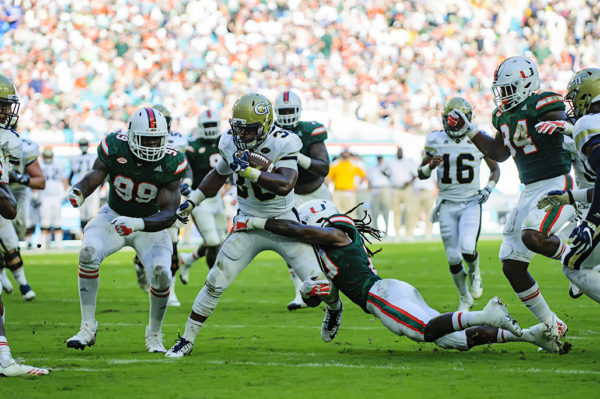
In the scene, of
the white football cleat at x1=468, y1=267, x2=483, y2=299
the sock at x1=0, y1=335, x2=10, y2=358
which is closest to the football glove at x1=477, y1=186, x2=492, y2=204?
the white football cleat at x1=468, y1=267, x2=483, y2=299

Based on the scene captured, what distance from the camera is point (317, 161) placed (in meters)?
7.87

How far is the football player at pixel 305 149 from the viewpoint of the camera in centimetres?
787

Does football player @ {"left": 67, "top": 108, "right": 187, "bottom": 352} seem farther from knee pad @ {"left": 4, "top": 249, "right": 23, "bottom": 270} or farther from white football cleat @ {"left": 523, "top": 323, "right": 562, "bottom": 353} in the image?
knee pad @ {"left": 4, "top": 249, "right": 23, "bottom": 270}

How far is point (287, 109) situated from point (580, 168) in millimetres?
2632

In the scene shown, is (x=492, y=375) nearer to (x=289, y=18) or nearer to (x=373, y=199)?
(x=373, y=199)

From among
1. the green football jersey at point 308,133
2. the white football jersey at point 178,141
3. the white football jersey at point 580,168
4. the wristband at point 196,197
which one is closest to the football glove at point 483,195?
the white football jersey at point 580,168

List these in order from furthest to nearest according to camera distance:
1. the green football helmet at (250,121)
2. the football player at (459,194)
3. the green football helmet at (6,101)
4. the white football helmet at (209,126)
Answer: the white football helmet at (209,126), the football player at (459,194), the green football helmet at (6,101), the green football helmet at (250,121)

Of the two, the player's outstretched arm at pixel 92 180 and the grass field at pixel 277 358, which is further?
the player's outstretched arm at pixel 92 180

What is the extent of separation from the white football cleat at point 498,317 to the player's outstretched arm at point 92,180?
2636mm

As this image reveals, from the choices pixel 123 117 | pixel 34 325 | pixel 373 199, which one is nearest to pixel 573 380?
pixel 34 325

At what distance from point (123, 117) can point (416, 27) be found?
8.32 metres

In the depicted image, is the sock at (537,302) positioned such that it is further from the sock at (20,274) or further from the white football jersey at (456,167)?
the sock at (20,274)

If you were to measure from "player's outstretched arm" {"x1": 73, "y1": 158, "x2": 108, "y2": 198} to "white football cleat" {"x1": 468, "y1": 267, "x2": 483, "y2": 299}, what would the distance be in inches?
152

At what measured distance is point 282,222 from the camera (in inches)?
218
